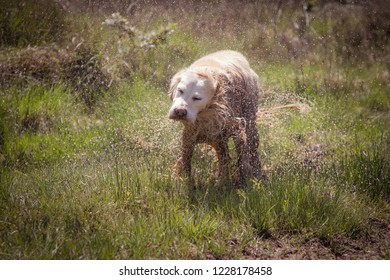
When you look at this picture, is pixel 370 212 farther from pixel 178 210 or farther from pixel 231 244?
pixel 178 210

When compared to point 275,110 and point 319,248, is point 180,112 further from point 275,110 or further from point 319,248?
point 275,110

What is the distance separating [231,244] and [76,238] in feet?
3.29

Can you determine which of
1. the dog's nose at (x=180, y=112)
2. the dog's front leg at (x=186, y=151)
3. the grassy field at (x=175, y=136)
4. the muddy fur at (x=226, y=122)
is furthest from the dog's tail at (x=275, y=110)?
the dog's nose at (x=180, y=112)

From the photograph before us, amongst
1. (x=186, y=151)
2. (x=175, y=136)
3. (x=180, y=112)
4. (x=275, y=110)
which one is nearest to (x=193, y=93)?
(x=180, y=112)

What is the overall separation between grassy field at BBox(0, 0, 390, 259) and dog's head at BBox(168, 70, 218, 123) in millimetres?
554

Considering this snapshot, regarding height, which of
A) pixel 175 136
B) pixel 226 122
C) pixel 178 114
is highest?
pixel 178 114

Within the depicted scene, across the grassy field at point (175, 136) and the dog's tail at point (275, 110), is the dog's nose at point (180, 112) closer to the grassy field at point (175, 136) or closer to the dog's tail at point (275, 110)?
the grassy field at point (175, 136)

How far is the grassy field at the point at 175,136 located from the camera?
10.6ft

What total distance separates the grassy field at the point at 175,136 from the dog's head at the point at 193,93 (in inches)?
21.8

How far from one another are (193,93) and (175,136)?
94 cm

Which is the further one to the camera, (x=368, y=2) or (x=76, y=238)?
(x=368, y=2)

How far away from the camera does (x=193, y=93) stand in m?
3.65

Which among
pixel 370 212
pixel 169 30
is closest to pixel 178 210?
pixel 370 212

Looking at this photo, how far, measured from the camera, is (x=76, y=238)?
306 centimetres
